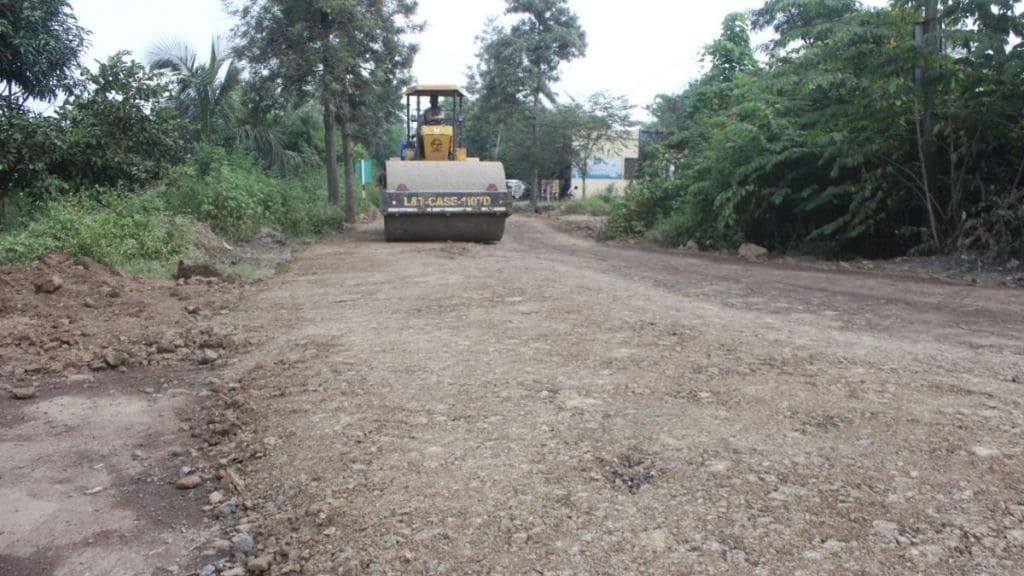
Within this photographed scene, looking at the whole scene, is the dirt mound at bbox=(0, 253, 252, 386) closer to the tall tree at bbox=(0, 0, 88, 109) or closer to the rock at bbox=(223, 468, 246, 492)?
the rock at bbox=(223, 468, 246, 492)

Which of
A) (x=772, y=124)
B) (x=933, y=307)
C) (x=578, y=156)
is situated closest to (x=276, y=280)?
(x=933, y=307)

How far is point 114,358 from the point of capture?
5.61 m

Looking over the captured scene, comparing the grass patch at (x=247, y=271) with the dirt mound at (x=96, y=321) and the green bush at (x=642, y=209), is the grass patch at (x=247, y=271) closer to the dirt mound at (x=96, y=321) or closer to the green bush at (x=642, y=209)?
the dirt mound at (x=96, y=321)

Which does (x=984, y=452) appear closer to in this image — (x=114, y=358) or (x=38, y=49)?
(x=114, y=358)

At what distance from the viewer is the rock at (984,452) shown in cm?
349

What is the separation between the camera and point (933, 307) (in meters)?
7.64

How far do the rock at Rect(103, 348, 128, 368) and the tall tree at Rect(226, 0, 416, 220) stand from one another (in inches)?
607

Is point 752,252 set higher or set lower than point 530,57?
lower

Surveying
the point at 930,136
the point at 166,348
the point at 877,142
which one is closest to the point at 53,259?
the point at 166,348

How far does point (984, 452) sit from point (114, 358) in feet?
16.8

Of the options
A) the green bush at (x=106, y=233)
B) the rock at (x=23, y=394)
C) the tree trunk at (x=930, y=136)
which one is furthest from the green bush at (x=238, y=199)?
the tree trunk at (x=930, y=136)

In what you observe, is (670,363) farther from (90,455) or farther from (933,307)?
(933,307)

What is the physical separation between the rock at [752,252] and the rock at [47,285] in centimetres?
1002

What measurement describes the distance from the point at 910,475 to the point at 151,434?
3.55 meters
